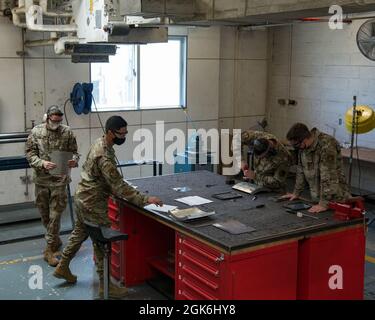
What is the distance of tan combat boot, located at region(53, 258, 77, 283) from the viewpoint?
4.42 metres

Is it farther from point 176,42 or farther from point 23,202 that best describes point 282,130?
point 23,202

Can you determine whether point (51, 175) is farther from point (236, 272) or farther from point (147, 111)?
point (147, 111)

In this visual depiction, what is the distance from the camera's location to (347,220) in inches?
146

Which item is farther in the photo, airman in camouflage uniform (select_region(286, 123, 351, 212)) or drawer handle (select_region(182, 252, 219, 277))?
airman in camouflage uniform (select_region(286, 123, 351, 212))

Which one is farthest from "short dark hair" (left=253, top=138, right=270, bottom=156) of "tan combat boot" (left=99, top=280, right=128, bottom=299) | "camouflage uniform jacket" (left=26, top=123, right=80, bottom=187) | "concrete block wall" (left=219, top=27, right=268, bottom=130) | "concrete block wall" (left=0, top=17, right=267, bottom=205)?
"concrete block wall" (left=219, top=27, right=268, bottom=130)

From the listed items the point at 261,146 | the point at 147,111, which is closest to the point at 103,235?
the point at 261,146

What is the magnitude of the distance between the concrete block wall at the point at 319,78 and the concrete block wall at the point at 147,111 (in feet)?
0.98

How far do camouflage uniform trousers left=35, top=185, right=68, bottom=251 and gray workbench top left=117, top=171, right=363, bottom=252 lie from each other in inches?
28.8

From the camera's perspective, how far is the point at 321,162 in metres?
4.09

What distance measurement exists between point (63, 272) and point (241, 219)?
1652mm

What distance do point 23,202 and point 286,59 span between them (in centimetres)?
457

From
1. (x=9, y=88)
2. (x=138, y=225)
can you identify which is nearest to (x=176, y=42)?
(x=9, y=88)

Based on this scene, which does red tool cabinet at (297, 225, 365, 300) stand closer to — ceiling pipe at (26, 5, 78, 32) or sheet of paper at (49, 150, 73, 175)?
sheet of paper at (49, 150, 73, 175)

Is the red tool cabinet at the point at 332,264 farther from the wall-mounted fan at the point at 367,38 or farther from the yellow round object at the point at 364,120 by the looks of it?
the wall-mounted fan at the point at 367,38
